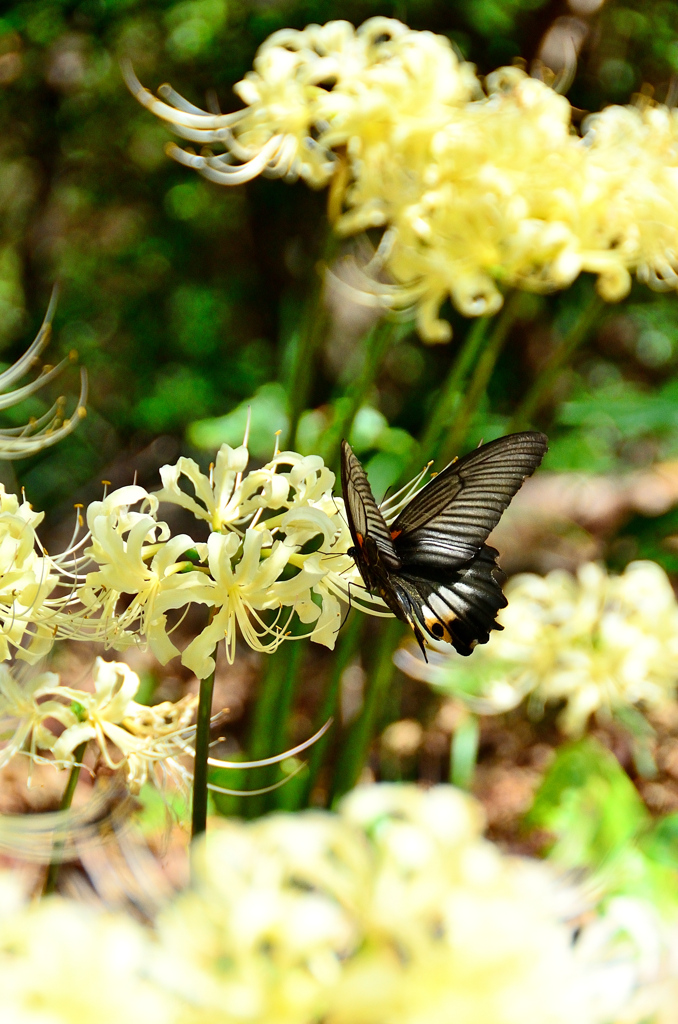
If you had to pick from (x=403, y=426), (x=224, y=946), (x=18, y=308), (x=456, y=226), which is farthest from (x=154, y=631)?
(x=18, y=308)

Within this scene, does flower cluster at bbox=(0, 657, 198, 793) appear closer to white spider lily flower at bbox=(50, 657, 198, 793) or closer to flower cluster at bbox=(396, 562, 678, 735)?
white spider lily flower at bbox=(50, 657, 198, 793)

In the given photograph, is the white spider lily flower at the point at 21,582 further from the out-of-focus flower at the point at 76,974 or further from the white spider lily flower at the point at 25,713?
the out-of-focus flower at the point at 76,974

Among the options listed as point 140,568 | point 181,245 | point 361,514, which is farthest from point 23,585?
point 181,245

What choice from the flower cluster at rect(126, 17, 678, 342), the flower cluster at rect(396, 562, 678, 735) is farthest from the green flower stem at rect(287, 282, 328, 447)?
the flower cluster at rect(396, 562, 678, 735)

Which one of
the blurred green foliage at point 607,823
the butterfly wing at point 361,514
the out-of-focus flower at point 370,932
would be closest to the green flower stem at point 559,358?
the blurred green foliage at point 607,823

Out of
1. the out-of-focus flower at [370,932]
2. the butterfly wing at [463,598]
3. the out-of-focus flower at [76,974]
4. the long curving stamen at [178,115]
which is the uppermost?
the out-of-focus flower at [370,932]
